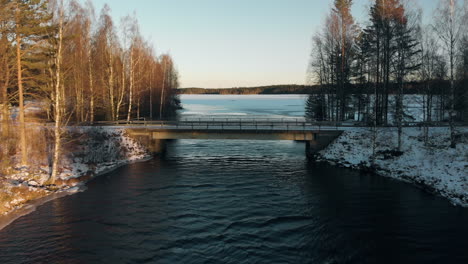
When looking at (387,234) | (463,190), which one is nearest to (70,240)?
(387,234)

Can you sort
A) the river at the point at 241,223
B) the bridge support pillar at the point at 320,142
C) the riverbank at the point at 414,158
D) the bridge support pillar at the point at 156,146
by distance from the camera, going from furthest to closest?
the bridge support pillar at the point at 156,146, the bridge support pillar at the point at 320,142, the riverbank at the point at 414,158, the river at the point at 241,223

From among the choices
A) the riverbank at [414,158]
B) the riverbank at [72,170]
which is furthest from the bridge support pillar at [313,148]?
the riverbank at [72,170]

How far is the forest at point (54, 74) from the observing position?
20875 millimetres

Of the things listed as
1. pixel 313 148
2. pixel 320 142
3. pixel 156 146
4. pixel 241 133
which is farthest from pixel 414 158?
pixel 156 146

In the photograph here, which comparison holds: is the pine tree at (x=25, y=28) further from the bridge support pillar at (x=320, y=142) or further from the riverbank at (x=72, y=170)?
the bridge support pillar at (x=320, y=142)

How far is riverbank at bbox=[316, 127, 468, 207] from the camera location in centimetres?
2023

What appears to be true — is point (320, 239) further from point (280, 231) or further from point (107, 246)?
point (107, 246)

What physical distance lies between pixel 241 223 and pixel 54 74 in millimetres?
17669

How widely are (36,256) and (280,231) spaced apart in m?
10.1

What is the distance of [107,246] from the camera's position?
12.7 meters

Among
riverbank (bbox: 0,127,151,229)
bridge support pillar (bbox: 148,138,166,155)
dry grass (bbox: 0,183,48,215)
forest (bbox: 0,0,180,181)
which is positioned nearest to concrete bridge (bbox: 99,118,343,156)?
bridge support pillar (bbox: 148,138,166,155)

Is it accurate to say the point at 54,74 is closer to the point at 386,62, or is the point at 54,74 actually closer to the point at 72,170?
the point at 72,170

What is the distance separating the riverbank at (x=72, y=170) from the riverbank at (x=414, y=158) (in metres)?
20.3

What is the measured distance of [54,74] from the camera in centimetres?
2241
